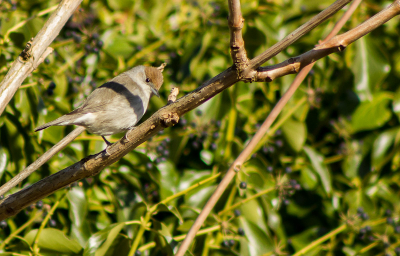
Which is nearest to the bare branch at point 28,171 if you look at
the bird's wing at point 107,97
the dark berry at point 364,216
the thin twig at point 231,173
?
the bird's wing at point 107,97

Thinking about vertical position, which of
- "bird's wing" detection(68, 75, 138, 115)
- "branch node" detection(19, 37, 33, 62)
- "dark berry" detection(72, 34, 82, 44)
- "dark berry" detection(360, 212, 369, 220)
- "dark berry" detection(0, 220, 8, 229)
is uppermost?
"dark berry" detection(72, 34, 82, 44)

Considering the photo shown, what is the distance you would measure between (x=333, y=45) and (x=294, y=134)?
4.26 ft

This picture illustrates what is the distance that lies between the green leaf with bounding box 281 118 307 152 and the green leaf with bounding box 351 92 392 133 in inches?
21.9

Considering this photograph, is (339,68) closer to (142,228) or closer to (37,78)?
(142,228)

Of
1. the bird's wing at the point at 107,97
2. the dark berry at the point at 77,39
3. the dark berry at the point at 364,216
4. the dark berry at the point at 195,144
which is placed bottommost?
the dark berry at the point at 364,216

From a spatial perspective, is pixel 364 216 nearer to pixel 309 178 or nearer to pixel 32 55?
pixel 309 178

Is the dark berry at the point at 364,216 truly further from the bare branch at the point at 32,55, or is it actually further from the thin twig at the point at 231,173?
the bare branch at the point at 32,55

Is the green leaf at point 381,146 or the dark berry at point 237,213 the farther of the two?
the green leaf at point 381,146

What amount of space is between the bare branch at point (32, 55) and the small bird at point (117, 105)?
39cm

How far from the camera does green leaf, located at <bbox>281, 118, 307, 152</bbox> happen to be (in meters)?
2.61

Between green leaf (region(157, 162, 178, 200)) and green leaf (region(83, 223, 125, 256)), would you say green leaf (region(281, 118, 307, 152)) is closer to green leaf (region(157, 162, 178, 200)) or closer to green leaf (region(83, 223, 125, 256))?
green leaf (region(157, 162, 178, 200))

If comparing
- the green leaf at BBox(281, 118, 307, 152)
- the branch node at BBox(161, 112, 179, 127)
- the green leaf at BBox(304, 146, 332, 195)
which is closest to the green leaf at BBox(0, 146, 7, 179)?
the branch node at BBox(161, 112, 179, 127)

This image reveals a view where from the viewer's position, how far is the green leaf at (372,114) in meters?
2.86

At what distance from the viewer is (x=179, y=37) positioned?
3.12 metres
